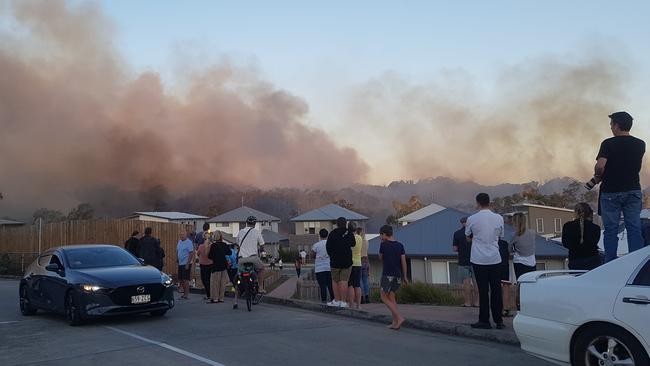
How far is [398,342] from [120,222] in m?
19.3

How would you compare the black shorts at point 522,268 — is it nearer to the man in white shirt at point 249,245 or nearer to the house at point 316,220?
the man in white shirt at point 249,245

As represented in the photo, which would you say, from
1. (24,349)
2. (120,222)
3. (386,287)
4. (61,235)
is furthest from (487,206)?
(61,235)

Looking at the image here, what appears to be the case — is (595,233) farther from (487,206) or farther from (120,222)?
(120,222)

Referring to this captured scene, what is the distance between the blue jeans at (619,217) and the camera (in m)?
6.65

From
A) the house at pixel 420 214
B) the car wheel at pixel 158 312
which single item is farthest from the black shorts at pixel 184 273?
the house at pixel 420 214

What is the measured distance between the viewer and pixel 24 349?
831cm

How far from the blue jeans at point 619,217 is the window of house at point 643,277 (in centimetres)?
146

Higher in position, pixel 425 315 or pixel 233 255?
pixel 233 255

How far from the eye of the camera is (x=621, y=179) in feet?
22.1

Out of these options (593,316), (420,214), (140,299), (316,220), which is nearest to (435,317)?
(593,316)

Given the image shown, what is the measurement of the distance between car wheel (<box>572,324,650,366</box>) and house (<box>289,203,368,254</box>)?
2580 inches

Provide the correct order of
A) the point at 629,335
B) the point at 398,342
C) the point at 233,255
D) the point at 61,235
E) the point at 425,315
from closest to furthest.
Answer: the point at 629,335
the point at 398,342
the point at 425,315
the point at 233,255
the point at 61,235

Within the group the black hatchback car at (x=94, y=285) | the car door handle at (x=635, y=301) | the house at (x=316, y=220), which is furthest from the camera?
the house at (x=316, y=220)

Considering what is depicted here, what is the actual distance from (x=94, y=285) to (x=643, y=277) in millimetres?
8310
